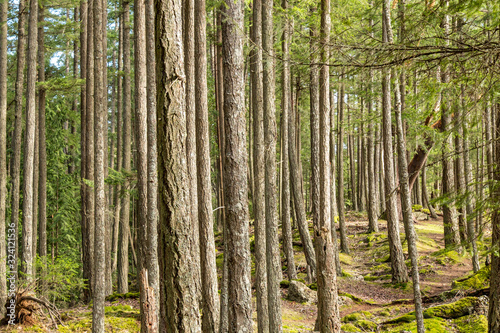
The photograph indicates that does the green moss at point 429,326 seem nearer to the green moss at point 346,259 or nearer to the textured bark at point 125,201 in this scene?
the green moss at point 346,259

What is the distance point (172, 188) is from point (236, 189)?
63.3 inches

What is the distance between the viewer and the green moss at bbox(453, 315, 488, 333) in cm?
742

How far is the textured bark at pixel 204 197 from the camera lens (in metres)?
8.11

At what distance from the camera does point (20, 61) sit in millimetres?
12586

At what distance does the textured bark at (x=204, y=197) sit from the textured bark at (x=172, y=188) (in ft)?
12.2

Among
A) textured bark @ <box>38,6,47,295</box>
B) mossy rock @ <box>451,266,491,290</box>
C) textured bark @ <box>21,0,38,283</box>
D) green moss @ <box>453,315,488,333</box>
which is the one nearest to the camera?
green moss @ <box>453,315,488,333</box>

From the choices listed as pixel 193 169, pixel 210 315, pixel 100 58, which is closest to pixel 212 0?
pixel 100 58

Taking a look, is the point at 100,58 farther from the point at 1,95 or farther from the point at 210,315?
the point at 210,315

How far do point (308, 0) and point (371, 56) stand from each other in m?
7.56

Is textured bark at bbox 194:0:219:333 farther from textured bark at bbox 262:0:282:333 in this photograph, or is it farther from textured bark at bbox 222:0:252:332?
textured bark at bbox 222:0:252:332

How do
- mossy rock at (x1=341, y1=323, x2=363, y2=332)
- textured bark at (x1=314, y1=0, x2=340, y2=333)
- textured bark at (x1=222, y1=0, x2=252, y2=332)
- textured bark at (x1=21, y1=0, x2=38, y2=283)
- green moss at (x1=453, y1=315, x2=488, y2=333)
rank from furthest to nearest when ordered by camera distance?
textured bark at (x1=21, y1=0, x2=38, y2=283), mossy rock at (x1=341, y1=323, x2=363, y2=332), green moss at (x1=453, y1=315, x2=488, y2=333), textured bark at (x1=314, y1=0, x2=340, y2=333), textured bark at (x1=222, y1=0, x2=252, y2=332)

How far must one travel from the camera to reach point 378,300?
1220cm

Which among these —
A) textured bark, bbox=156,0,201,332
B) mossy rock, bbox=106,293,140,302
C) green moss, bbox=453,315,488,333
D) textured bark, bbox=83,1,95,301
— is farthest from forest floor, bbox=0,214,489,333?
textured bark, bbox=156,0,201,332

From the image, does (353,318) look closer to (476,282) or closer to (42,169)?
(476,282)
